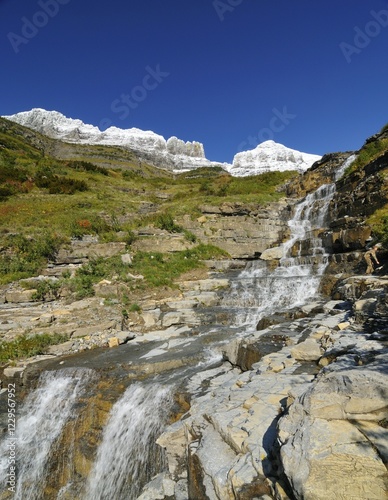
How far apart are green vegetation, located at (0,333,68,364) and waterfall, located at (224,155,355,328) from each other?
7.75m

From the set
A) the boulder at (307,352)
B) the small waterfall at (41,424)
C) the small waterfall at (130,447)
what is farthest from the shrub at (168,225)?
the boulder at (307,352)

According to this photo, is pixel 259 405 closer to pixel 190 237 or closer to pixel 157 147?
pixel 190 237

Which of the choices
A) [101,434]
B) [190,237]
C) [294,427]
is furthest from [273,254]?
[294,427]

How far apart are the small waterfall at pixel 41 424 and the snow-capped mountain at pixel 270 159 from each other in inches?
3311

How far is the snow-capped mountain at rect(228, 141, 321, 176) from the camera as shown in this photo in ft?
297

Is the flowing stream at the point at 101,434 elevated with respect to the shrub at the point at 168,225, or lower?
lower

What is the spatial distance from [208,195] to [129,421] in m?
27.4

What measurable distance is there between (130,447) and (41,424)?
130 inches

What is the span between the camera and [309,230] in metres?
22.2

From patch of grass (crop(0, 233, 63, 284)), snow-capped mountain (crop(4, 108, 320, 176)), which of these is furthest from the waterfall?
snow-capped mountain (crop(4, 108, 320, 176))

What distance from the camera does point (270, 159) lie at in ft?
327

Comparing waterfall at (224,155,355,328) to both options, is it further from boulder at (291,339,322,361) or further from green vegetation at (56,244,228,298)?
boulder at (291,339,322,361)

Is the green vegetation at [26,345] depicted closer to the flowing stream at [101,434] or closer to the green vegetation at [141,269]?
the flowing stream at [101,434]

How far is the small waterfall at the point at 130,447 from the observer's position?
228 inches
